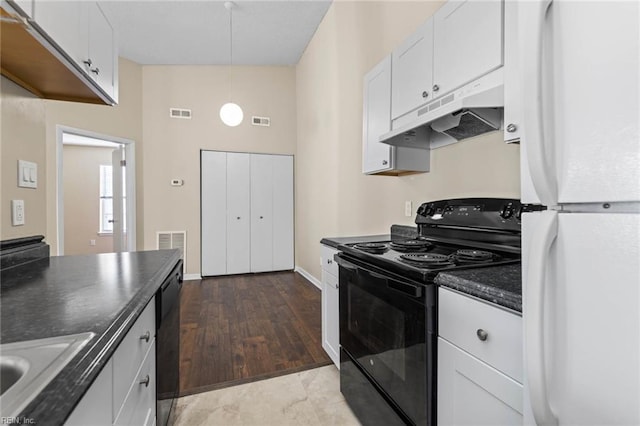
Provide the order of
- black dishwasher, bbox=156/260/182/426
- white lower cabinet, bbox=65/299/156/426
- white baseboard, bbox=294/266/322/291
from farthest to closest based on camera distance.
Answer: white baseboard, bbox=294/266/322/291 → black dishwasher, bbox=156/260/182/426 → white lower cabinet, bbox=65/299/156/426

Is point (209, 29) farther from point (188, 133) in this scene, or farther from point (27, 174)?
point (27, 174)

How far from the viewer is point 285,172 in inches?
Result: 209

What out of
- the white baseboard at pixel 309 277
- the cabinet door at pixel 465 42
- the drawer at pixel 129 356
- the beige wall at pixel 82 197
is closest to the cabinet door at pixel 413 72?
the cabinet door at pixel 465 42

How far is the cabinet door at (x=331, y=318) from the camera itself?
2.09 meters

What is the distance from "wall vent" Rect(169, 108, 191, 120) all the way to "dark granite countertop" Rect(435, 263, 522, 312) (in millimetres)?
4810

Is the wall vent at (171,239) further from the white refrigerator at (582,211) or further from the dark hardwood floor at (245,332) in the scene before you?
the white refrigerator at (582,211)

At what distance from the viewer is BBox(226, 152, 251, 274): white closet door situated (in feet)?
16.5

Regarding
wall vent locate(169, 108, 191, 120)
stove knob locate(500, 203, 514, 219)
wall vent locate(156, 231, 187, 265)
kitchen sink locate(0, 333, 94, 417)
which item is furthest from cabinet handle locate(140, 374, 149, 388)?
wall vent locate(169, 108, 191, 120)

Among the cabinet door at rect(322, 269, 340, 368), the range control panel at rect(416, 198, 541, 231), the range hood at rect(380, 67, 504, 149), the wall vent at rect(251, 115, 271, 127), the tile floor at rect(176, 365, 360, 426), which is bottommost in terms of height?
the tile floor at rect(176, 365, 360, 426)

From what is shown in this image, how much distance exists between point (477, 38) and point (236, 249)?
14.5ft

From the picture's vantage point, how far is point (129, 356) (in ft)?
2.88

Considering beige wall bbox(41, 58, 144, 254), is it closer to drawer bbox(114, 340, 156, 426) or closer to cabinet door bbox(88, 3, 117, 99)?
cabinet door bbox(88, 3, 117, 99)

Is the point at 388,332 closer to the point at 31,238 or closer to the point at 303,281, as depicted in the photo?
the point at 31,238

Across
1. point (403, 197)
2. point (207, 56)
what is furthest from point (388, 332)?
point (207, 56)
